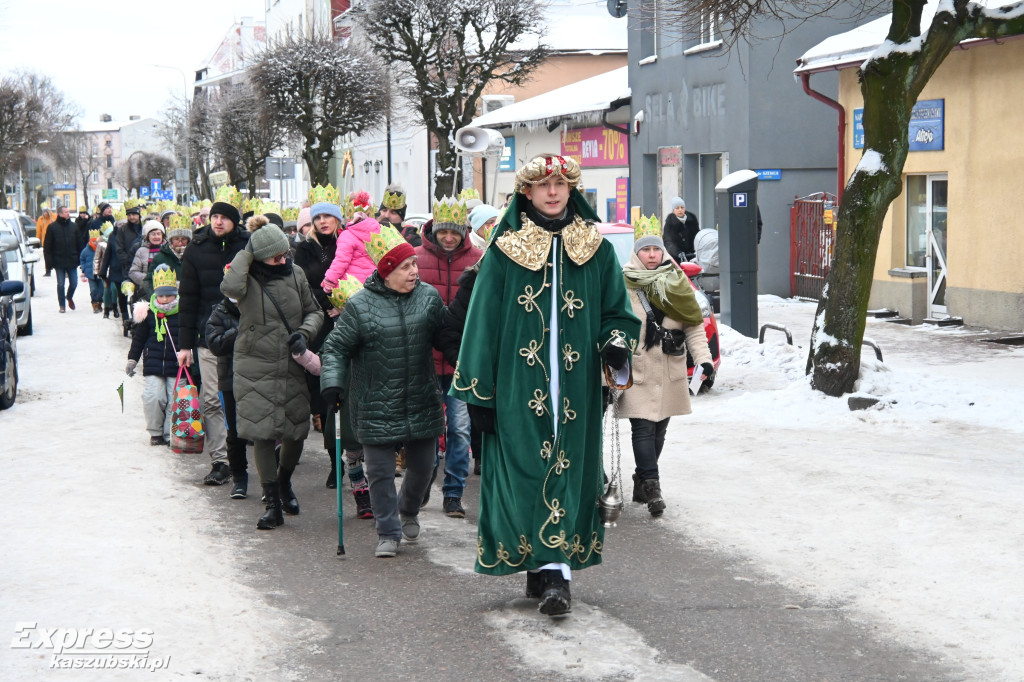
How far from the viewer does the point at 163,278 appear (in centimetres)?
1012

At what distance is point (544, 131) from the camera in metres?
35.7

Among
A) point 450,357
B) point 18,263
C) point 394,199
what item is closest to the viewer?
point 450,357

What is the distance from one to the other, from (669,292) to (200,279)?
10.3ft

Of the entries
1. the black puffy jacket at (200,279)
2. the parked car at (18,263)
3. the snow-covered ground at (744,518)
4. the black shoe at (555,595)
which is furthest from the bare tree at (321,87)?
the black shoe at (555,595)

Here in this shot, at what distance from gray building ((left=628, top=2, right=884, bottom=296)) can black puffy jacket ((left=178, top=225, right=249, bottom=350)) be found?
14.2m

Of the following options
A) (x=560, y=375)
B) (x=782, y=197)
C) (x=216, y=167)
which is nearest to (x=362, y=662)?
(x=560, y=375)

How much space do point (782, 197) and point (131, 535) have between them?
18234 millimetres

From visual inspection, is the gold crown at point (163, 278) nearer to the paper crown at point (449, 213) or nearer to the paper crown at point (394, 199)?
the paper crown at point (449, 213)

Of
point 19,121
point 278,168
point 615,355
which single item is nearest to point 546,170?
point 615,355

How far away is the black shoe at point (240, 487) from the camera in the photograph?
336 inches

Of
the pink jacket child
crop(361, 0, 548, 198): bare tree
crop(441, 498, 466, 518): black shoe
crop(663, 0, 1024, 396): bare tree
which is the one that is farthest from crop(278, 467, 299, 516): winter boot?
crop(361, 0, 548, 198): bare tree

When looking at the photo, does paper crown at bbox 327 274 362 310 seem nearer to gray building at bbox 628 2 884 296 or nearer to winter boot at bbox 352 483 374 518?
winter boot at bbox 352 483 374 518

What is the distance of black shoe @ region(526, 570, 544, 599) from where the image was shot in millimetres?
6016

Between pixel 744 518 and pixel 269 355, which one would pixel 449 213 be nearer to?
pixel 269 355
